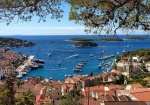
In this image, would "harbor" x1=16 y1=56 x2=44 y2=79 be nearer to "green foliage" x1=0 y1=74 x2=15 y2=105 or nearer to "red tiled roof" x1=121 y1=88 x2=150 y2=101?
"red tiled roof" x1=121 y1=88 x2=150 y2=101

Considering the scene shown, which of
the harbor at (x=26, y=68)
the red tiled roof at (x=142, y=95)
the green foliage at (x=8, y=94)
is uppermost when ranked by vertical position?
the green foliage at (x=8, y=94)

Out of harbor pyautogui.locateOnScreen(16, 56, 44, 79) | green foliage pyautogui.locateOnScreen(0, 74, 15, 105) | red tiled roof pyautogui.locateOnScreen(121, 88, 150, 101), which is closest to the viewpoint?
green foliage pyautogui.locateOnScreen(0, 74, 15, 105)

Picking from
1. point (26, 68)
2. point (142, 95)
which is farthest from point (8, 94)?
point (26, 68)

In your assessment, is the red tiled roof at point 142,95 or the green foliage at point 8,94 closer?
the green foliage at point 8,94

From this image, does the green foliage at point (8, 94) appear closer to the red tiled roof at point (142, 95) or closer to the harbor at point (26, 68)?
the red tiled roof at point (142, 95)

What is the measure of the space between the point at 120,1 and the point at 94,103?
12.4 metres

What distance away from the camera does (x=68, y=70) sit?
47438 millimetres

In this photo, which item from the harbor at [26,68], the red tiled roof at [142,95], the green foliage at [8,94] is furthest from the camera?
the harbor at [26,68]

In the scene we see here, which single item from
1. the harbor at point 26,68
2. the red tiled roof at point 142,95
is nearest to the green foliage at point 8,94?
the red tiled roof at point 142,95

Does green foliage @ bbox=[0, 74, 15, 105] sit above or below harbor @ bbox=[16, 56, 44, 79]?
above

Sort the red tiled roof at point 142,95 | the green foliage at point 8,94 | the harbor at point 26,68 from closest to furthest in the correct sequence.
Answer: the green foliage at point 8,94 < the red tiled roof at point 142,95 < the harbor at point 26,68

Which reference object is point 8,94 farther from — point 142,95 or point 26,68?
point 26,68

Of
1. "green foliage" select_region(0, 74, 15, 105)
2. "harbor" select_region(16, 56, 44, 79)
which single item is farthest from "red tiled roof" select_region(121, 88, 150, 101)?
"harbor" select_region(16, 56, 44, 79)

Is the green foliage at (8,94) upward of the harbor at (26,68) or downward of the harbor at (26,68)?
upward
